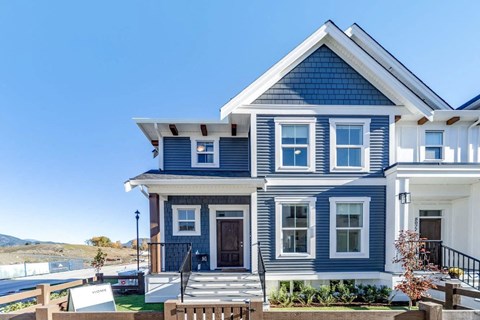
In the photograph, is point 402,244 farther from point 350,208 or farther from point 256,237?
point 256,237

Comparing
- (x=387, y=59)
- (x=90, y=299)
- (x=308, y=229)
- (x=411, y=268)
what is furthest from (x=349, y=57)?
(x=90, y=299)

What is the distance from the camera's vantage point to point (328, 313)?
323 cm

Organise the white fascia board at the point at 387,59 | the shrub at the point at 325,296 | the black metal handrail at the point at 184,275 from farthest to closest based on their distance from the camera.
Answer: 1. the white fascia board at the point at 387,59
2. the shrub at the point at 325,296
3. the black metal handrail at the point at 184,275

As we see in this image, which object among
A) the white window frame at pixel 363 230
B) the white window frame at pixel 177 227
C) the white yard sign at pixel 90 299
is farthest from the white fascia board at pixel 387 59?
the white yard sign at pixel 90 299

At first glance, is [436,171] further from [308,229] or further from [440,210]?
[308,229]

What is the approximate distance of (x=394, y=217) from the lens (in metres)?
7.62

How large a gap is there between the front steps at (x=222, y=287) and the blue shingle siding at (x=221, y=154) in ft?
11.8

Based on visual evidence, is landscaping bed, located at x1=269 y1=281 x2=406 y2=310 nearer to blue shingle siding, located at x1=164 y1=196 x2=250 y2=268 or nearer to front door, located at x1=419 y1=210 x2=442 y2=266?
blue shingle siding, located at x1=164 y1=196 x2=250 y2=268

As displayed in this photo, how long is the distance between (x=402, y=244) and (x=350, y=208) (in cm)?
167

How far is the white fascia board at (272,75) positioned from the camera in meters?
7.88

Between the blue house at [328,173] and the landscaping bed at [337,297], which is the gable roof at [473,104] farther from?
the landscaping bed at [337,297]

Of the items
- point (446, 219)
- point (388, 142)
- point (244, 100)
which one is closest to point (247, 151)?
point (244, 100)

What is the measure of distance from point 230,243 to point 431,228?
7.24m

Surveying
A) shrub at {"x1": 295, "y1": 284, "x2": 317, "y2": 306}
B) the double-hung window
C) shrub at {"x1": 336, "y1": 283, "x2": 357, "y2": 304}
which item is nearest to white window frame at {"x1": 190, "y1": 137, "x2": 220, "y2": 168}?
shrub at {"x1": 295, "y1": 284, "x2": 317, "y2": 306}
